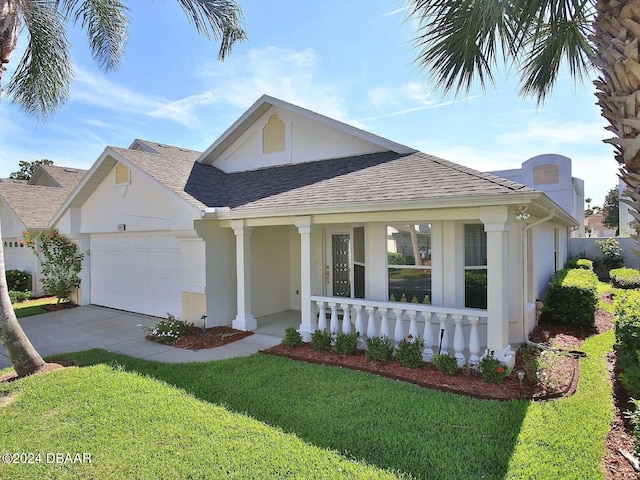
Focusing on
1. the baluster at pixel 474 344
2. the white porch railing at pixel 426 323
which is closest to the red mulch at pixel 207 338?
the white porch railing at pixel 426 323

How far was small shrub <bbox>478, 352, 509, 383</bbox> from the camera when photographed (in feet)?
19.1

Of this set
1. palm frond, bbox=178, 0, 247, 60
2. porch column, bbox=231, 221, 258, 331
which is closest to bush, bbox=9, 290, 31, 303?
porch column, bbox=231, 221, 258, 331

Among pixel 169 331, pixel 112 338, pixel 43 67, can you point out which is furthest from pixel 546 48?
pixel 43 67

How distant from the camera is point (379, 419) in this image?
4.80 m

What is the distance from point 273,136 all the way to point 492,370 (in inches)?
363

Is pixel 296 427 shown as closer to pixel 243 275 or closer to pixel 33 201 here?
pixel 243 275

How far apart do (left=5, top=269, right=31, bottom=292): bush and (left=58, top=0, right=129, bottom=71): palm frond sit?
11.4 m

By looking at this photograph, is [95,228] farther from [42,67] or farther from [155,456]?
[155,456]

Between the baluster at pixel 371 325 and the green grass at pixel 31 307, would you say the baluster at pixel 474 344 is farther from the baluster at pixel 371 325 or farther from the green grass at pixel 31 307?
the green grass at pixel 31 307

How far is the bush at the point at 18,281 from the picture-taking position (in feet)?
53.0

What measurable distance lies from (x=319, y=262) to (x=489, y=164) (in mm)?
21438

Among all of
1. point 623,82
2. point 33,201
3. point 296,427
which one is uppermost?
point 33,201

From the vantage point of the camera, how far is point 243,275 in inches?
372

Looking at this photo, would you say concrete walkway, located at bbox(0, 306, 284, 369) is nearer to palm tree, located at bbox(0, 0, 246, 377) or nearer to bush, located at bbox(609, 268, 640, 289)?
palm tree, located at bbox(0, 0, 246, 377)
